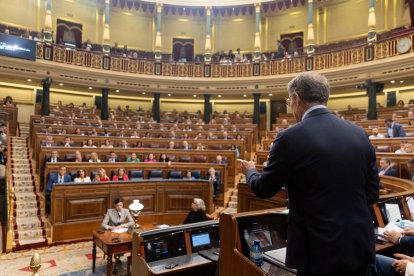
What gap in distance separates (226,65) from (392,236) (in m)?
12.8

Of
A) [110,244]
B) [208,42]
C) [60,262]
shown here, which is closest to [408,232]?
[110,244]

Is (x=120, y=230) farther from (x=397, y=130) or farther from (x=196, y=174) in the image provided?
(x=397, y=130)

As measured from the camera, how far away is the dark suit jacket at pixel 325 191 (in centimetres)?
111

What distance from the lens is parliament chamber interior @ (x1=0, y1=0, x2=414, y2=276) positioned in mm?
2949

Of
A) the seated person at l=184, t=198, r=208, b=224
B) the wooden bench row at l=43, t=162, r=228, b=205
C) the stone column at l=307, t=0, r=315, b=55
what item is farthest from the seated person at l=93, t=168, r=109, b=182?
the stone column at l=307, t=0, r=315, b=55

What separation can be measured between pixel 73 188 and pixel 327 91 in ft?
17.3

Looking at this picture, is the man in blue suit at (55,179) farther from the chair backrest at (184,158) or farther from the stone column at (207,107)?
the stone column at (207,107)

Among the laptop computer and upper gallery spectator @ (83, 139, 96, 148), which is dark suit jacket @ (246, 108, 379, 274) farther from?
upper gallery spectator @ (83, 139, 96, 148)

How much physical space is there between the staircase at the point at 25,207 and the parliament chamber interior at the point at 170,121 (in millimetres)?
32

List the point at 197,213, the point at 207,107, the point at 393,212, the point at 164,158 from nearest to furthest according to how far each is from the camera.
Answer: the point at 393,212, the point at 197,213, the point at 164,158, the point at 207,107

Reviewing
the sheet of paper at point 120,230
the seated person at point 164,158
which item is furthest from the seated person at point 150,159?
the sheet of paper at point 120,230

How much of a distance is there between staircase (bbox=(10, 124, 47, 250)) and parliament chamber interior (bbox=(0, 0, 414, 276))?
0.10 feet

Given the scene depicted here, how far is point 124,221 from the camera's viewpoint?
484cm

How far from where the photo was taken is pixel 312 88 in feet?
4.09
